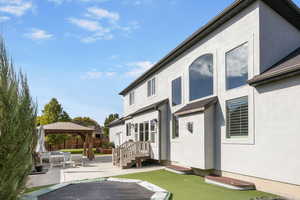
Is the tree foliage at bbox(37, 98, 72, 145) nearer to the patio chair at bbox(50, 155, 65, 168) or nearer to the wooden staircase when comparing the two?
the patio chair at bbox(50, 155, 65, 168)

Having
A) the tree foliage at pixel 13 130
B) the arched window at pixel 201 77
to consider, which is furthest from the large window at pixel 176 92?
the tree foliage at pixel 13 130

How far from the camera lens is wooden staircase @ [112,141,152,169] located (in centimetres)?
1733

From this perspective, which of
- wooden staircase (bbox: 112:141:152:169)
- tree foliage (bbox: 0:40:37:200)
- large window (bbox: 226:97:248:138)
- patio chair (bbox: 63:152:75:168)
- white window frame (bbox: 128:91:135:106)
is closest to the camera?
tree foliage (bbox: 0:40:37:200)

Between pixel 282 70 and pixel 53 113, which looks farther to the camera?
pixel 53 113

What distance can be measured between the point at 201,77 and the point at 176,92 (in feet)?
10.5

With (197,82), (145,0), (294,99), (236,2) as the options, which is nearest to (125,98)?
(197,82)

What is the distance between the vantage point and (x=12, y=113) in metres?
3.62

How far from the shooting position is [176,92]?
656 inches

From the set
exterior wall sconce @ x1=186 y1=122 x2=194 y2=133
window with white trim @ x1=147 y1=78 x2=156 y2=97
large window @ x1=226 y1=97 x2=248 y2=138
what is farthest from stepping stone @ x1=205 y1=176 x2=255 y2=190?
window with white trim @ x1=147 y1=78 x2=156 y2=97

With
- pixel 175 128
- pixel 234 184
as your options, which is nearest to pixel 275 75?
pixel 234 184

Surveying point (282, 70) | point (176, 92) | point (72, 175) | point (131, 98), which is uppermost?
point (131, 98)

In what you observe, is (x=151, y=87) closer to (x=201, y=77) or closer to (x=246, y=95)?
(x=201, y=77)

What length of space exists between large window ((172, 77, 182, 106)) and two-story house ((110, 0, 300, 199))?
53cm

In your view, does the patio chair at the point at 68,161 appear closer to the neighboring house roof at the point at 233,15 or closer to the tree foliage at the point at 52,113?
the neighboring house roof at the point at 233,15
